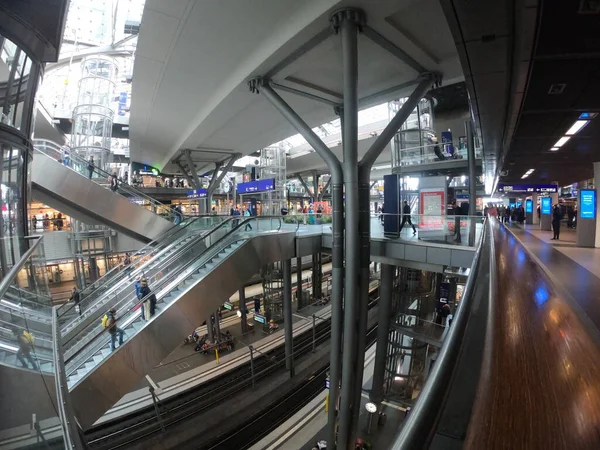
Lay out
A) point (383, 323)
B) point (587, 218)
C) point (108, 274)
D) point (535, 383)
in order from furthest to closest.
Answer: point (108, 274) → point (383, 323) → point (587, 218) → point (535, 383)

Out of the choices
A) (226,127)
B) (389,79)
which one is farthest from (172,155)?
(389,79)

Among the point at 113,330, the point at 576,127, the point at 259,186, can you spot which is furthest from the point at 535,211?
the point at 113,330

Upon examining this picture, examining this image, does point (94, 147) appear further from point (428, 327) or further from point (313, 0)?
point (428, 327)

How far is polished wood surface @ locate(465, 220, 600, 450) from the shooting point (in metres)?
0.60

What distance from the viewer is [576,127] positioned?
588 cm

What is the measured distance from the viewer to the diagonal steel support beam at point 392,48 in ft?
23.9

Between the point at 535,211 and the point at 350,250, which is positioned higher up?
the point at 535,211

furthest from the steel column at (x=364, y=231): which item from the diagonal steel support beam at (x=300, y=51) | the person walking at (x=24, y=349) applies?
the person walking at (x=24, y=349)

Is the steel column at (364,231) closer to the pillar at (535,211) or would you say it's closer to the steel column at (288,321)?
the steel column at (288,321)

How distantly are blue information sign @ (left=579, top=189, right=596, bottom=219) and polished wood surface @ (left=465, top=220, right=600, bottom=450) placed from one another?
468 inches

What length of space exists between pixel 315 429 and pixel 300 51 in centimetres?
1216

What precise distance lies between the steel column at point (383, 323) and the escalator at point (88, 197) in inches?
496

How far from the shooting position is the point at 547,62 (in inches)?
138

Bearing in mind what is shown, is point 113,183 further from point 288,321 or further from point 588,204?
point 588,204
